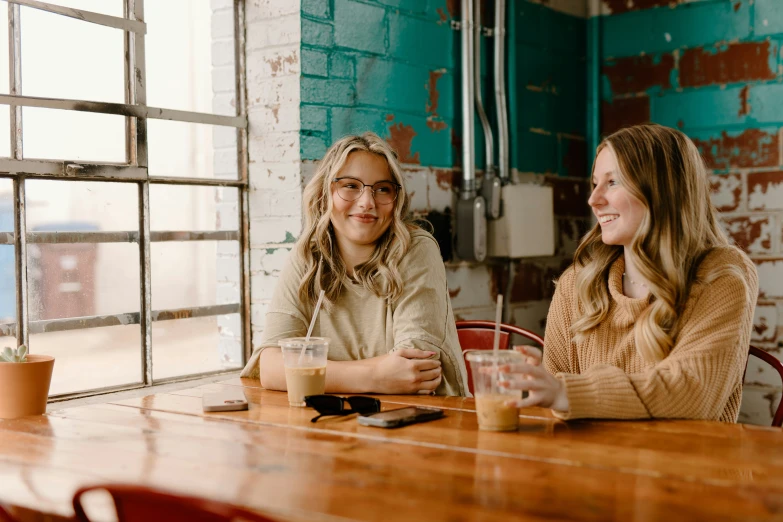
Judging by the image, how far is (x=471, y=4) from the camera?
3006 millimetres

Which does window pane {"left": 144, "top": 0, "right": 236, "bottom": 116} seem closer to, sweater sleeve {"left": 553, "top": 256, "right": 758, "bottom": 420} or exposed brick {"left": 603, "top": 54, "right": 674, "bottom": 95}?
sweater sleeve {"left": 553, "top": 256, "right": 758, "bottom": 420}

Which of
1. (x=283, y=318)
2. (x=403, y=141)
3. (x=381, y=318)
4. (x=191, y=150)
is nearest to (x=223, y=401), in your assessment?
(x=283, y=318)

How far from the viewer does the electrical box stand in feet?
10.1

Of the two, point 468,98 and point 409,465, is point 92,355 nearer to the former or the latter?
point 409,465

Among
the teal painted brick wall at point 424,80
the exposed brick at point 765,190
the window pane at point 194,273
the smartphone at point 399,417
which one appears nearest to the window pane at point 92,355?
the window pane at point 194,273

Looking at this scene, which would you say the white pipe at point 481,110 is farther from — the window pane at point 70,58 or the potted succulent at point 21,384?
the potted succulent at point 21,384

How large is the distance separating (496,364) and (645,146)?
703 mm

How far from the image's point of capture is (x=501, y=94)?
3125 mm

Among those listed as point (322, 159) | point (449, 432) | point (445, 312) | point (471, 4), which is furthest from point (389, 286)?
point (471, 4)

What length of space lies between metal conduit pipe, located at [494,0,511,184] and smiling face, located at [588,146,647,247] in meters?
Result: 1.15

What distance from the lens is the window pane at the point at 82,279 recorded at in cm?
217

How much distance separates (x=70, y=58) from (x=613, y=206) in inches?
58.1

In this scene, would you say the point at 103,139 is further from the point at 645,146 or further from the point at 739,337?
the point at 739,337

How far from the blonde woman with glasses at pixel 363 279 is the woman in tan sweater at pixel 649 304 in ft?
1.01
